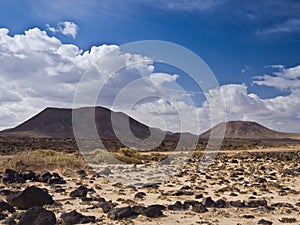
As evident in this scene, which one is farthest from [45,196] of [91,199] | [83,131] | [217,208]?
[83,131]

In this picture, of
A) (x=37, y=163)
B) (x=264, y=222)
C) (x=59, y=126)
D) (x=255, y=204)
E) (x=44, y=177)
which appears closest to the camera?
(x=264, y=222)

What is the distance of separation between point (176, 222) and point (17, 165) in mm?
17456

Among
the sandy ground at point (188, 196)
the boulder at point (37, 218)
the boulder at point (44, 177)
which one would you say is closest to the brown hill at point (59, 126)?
the sandy ground at point (188, 196)

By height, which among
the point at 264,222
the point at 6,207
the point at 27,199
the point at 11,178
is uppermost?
the point at 11,178

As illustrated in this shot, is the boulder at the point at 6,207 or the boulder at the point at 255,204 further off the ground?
the boulder at the point at 6,207

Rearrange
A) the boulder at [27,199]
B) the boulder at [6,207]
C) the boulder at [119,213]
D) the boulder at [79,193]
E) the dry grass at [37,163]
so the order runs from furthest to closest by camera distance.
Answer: the dry grass at [37,163] < the boulder at [79,193] < the boulder at [27,199] < the boulder at [6,207] < the boulder at [119,213]

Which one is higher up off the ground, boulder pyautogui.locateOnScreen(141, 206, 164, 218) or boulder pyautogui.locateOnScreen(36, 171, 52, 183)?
boulder pyautogui.locateOnScreen(36, 171, 52, 183)

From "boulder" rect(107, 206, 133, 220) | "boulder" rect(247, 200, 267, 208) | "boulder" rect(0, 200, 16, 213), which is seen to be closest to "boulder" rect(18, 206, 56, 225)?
"boulder" rect(107, 206, 133, 220)

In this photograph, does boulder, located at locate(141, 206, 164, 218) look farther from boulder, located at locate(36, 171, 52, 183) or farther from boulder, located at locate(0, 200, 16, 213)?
boulder, located at locate(36, 171, 52, 183)

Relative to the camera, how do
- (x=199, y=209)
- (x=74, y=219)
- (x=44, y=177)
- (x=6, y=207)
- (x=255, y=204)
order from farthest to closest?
(x=44, y=177)
(x=255, y=204)
(x=199, y=209)
(x=6, y=207)
(x=74, y=219)

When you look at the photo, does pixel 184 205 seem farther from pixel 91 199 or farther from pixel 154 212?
pixel 91 199

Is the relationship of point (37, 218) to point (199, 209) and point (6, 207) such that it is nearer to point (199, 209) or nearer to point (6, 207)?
point (6, 207)

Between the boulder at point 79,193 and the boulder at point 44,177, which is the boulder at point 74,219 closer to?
the boulder at point 79,193

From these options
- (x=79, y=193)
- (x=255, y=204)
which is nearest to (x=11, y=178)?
(x=79, y=193)
